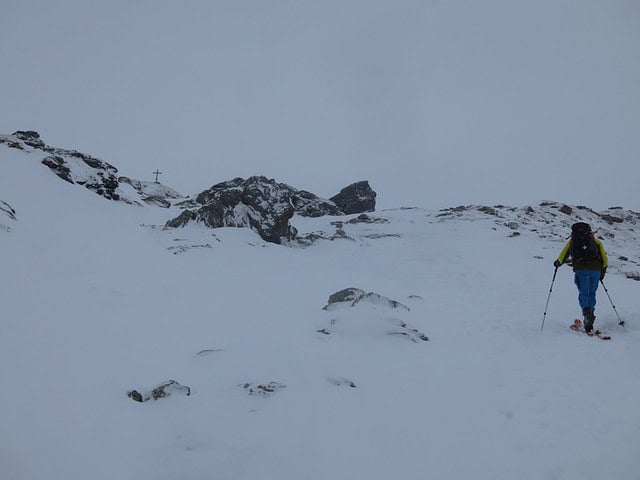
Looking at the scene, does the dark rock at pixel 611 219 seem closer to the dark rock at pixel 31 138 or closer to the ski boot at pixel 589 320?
the ski boot at pixel 589 320

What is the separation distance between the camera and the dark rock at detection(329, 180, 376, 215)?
166 feet

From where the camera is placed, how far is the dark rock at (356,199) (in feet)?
166

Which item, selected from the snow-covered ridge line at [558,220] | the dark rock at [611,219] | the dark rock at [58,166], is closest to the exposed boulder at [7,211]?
the dark rock at [58,166]

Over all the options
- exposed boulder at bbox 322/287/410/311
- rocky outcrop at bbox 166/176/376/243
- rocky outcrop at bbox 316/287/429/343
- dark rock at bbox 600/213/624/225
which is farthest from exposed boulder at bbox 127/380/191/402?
dark rock at bbox 600/213/624/225

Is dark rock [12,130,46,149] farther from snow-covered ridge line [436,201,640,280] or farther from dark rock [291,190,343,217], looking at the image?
snow-covered ridge line [436,201,640,280]

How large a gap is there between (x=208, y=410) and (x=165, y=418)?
0.63 meters

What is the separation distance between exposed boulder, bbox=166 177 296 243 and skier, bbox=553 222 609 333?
1517 centimetres

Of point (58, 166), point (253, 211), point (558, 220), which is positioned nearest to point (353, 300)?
point (253, 211)

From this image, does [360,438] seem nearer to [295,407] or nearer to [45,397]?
[295,407]

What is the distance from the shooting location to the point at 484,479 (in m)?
5.46

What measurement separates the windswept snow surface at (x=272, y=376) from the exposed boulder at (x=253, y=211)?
748cm

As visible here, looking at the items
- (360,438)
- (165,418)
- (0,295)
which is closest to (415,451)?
(360,438)

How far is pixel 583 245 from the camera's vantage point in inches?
501

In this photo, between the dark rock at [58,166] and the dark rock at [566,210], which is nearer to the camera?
the dark rock at [58,166]
